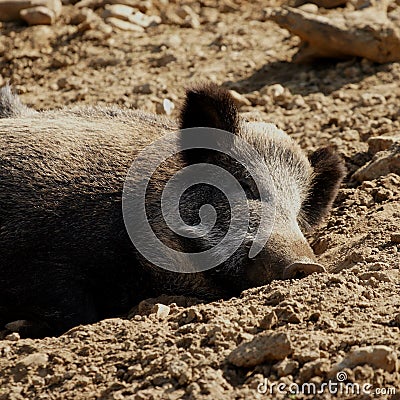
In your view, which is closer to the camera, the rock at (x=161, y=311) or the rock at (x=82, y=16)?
the rock at (x=161, y=311)

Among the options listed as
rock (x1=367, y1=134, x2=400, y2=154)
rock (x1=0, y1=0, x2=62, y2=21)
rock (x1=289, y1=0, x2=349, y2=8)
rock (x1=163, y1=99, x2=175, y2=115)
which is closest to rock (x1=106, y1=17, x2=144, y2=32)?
rock (x1=0, y1=0, x2=62, y2=21)

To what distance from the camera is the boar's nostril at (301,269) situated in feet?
14.0

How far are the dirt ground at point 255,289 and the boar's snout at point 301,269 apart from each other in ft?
0.48

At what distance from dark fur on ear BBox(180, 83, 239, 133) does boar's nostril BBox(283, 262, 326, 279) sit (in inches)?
46.3

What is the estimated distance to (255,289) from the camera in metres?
4.20

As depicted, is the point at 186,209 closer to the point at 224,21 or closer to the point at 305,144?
the point at 305,144

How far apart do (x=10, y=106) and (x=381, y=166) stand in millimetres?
2729

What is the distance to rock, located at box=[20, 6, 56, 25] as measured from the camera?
9.39 m

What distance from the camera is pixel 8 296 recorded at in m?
4.75

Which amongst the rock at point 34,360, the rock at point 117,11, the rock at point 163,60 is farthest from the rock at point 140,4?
the rock at point 34,360

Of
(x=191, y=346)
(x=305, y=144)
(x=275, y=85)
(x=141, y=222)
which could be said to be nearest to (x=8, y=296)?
(x=141, y=222)

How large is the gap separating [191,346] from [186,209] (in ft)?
5.02

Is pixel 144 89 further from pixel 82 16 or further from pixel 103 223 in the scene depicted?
pixel 103 223

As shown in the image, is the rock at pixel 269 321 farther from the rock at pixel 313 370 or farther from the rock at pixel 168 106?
the rock at pixel 168 106
